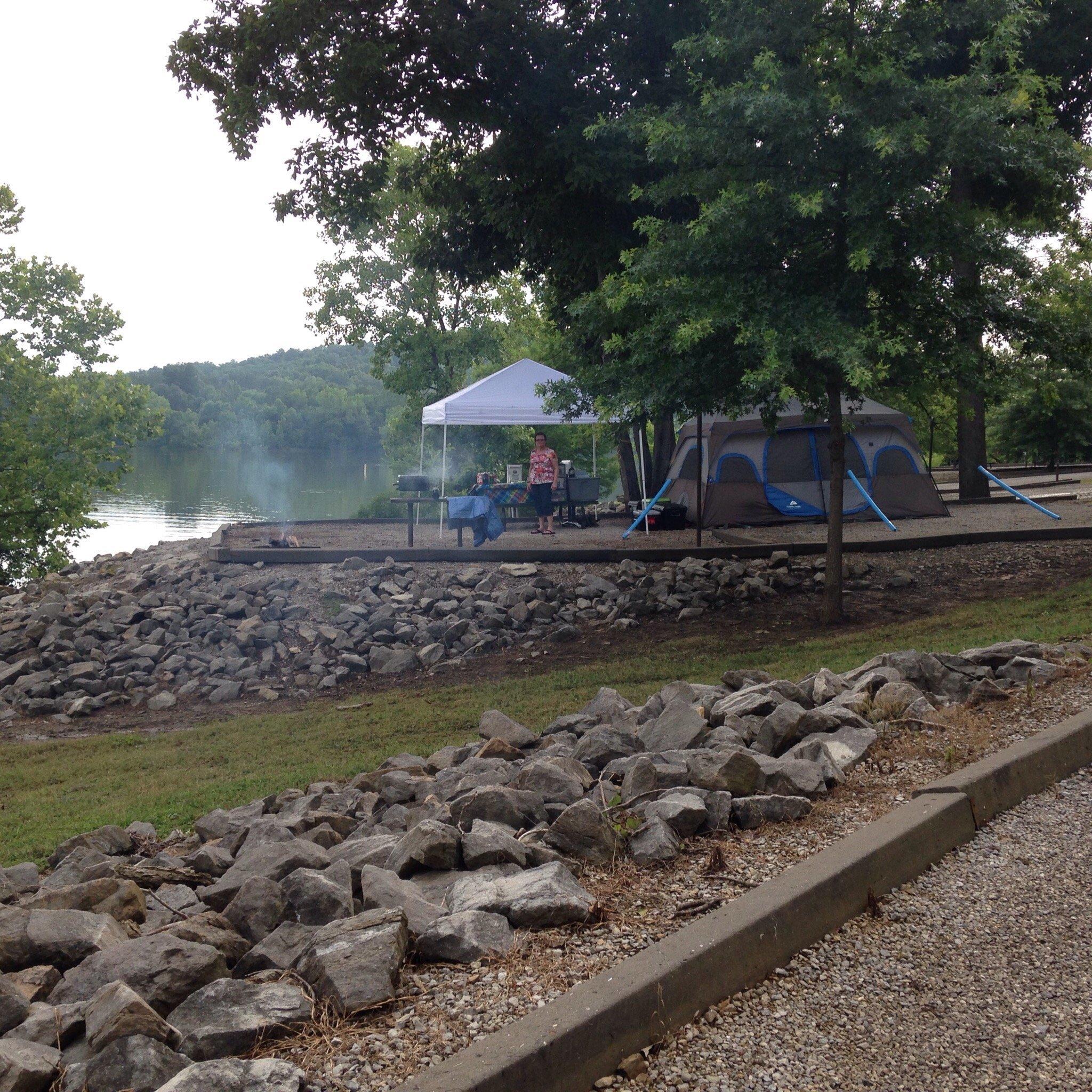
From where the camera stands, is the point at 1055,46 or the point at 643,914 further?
the point at 1055,46

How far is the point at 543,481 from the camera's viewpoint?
63.1ft

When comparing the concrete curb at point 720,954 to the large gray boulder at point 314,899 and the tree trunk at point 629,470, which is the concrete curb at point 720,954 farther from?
the tree trunk at point 629,470

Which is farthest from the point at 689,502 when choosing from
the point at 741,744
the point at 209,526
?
the point at 209,526

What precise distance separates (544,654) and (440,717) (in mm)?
2716

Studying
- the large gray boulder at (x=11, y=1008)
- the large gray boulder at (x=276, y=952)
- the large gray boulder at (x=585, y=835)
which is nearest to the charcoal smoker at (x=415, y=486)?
the large gray boulder at (x=585, y=835)

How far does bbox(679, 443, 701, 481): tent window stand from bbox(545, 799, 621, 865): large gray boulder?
1665 cm

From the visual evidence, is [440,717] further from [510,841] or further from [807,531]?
[807,531]

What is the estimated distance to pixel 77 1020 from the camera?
2.98 m

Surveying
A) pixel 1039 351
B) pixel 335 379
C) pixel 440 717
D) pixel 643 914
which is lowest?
pixel 440 717

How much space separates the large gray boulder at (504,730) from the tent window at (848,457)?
1290cm

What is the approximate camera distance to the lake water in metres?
38.9

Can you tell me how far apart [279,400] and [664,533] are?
5580cm

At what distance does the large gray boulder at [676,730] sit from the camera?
6.00 metres

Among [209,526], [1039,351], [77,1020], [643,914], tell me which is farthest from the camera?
[209,526]
